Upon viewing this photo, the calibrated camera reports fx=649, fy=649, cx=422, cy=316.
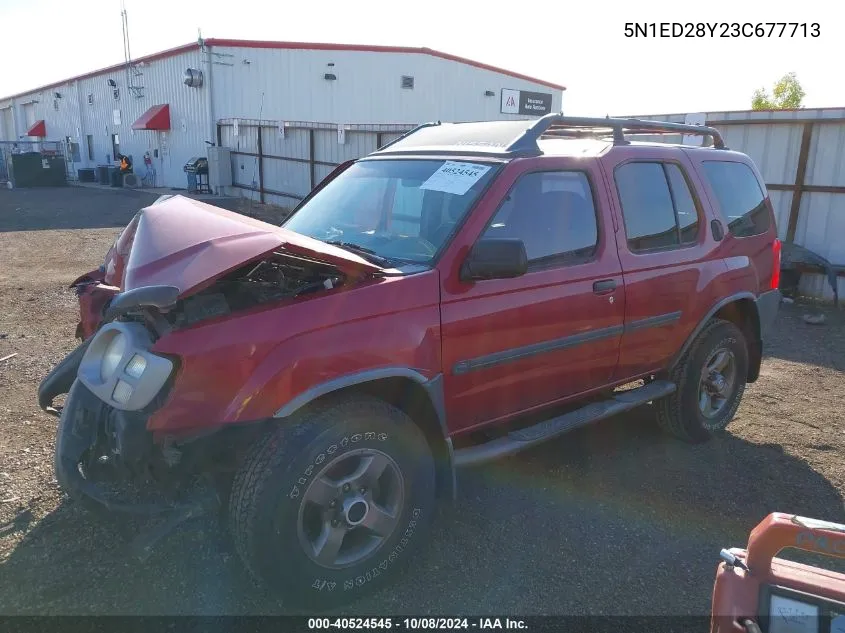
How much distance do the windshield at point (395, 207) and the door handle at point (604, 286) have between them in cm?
88

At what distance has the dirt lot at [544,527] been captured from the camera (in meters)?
2.94

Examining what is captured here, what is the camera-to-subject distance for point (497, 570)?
3172 millimetres

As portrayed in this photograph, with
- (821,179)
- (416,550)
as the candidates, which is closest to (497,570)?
(416,550)

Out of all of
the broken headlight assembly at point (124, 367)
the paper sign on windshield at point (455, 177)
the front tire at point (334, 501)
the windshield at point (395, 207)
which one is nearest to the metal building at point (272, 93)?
the windshield at point (395, 207)

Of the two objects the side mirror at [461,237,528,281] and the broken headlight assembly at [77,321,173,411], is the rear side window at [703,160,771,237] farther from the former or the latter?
the broken headlight assembly at [77,321,173,411]

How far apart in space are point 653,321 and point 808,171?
22.2ft

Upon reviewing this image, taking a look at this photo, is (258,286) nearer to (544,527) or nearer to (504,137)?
(504,137)

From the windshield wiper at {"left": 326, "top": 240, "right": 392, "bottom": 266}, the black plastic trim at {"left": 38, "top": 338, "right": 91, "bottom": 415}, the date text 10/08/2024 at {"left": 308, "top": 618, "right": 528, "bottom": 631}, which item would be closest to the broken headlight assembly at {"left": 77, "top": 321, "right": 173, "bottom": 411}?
the black plastic trim at {"left": 38, "top": 338, "right": 91, "bottom": 415}

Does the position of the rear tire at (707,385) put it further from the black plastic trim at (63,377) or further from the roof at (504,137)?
the black plastic trim at (63,377)

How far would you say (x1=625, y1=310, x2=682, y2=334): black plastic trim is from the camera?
391 cm

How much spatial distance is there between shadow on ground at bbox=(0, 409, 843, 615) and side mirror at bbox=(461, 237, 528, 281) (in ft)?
4.75

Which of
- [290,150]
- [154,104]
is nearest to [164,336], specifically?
[290,150]

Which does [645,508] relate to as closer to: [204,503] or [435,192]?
[435,192]

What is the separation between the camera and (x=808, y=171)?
9102mm
